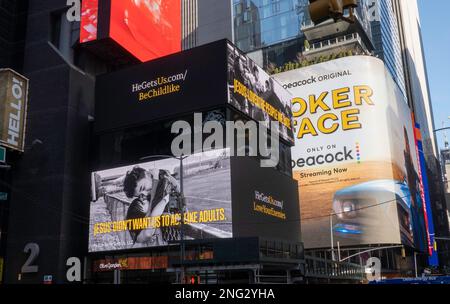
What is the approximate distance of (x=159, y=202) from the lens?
4422 centimetres

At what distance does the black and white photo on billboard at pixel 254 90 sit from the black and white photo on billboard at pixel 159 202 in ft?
20.5

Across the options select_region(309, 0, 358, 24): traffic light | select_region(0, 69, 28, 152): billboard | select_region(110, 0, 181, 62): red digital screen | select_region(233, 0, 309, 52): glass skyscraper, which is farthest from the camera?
select_region(233, 0, 309, 52): glass skyscraper

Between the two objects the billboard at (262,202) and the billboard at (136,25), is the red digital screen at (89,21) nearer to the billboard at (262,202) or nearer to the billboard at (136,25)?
the billboard at (136,25)

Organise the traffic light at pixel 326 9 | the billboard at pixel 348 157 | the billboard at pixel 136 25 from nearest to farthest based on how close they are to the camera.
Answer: the traffic light at pixel 326 9, the billboard at pixel 136 25, the billboard at pixel 348 157

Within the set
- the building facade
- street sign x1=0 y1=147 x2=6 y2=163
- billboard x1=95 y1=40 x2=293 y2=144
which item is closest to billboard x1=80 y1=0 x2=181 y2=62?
billboard x1=95 y1=40 x2=293 y2=144

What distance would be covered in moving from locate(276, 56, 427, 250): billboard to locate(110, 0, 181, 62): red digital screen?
27675mm

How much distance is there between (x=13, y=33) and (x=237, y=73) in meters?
25.6

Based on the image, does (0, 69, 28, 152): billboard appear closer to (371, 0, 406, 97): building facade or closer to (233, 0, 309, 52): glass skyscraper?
(233, 0, 309, 52): glass skyscraper

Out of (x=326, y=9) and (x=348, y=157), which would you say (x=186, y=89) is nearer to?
(x=348, y=157)

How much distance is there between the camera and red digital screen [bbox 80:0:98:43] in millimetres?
52062

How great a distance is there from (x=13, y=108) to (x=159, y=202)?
16.5 m

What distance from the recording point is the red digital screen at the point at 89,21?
171ft

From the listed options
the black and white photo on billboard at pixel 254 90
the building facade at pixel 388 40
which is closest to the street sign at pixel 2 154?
the black and white photo on billboard at pixel 254 90

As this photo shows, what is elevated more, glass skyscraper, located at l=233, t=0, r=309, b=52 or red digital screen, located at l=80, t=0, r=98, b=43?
glass skyscraper, located at l=233, t=0, r=309, b=52
